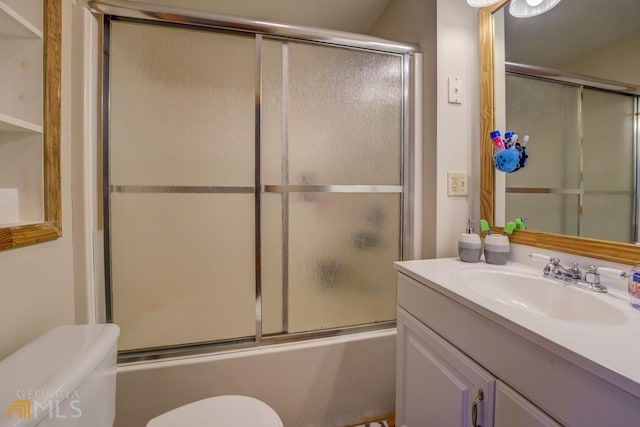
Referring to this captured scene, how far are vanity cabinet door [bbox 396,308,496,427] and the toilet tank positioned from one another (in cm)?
91

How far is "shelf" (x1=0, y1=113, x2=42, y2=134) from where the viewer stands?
677 mm

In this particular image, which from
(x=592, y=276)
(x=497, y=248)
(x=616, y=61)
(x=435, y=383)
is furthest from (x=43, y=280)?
(x=616, y=61)

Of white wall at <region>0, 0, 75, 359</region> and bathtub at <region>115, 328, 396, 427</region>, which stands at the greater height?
white wall at <region>0, 0, 75, 359</region>

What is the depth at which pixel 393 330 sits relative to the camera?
52.7 inches

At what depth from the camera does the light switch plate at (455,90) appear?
1194 millimetres

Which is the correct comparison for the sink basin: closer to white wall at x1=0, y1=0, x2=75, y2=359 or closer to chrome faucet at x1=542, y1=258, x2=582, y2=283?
chrome faucet at x1=542, y1=258, x2=582, y2=283

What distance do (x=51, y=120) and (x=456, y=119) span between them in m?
→ 1.61

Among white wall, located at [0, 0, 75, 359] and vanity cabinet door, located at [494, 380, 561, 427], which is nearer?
vanity cabinet door, located at [494, 380, 561, 427]

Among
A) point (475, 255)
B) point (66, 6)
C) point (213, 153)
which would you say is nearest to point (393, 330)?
point (475, 255)

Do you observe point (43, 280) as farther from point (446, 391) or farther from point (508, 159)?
point (508, 159)

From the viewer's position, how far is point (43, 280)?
85cm

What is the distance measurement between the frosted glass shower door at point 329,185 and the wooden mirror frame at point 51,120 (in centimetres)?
71

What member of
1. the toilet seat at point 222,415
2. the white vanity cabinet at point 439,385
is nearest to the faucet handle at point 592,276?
the white vanity cabinet at point 439,385

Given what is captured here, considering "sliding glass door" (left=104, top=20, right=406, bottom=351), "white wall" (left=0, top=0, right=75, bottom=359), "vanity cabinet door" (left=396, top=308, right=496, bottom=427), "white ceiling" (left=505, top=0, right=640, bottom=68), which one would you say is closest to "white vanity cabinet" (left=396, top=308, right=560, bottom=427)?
"vanity cabinet door" (left=396, top=308, right=496, bottom=427)
